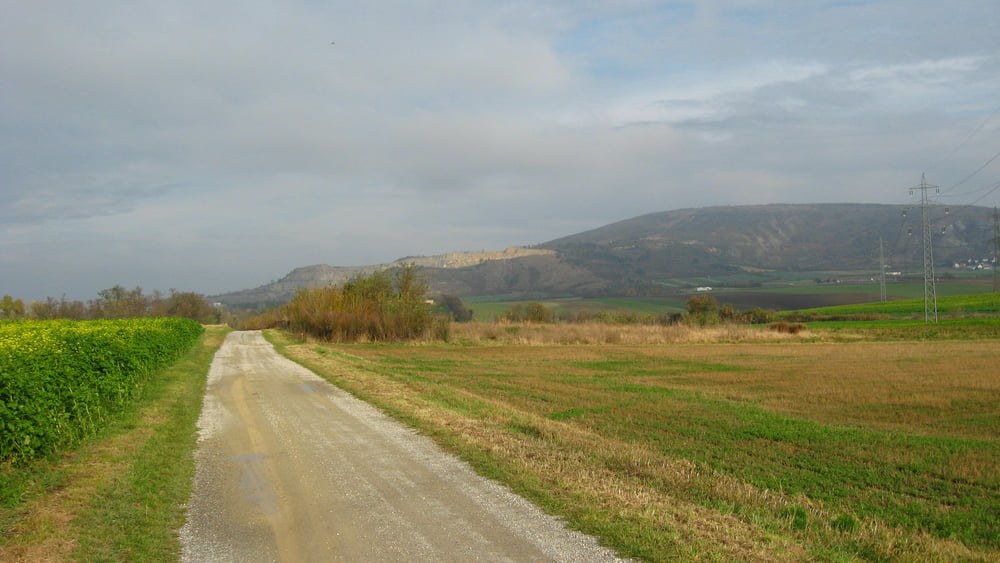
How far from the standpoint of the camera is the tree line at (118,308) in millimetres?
46844

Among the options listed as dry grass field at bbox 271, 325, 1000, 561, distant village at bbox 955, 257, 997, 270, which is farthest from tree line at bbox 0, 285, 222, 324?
distant village at bbox 955, 257, 997, 270

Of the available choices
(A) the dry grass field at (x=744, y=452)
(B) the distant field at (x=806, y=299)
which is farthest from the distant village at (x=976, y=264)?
(A) the dry grass field at (x=744, y=452)

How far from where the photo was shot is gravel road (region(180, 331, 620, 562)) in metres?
5.73

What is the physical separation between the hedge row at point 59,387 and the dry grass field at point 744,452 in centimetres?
526

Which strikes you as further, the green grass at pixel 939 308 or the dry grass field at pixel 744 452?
the green grass at pixel 939 308

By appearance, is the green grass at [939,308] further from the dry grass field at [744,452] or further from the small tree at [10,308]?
→ the small tree at [10,308]

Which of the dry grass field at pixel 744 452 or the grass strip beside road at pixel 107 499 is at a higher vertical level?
the grass strip beside road at pixel 107 499

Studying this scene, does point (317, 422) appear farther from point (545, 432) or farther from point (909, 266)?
point (909, 266)

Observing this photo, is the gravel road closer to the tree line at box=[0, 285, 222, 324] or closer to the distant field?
the tree line at box=[0, 285, 222, 324]

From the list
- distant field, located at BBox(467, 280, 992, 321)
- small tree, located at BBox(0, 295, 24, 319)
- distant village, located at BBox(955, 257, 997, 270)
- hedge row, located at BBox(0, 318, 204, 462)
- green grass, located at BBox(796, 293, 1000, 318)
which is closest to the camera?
hedge row, located at BBox(0, 318, 204, 462)

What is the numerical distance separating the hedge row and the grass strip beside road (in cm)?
30

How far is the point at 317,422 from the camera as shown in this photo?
12.5 m

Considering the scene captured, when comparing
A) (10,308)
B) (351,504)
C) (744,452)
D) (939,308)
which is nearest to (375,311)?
(10,308)

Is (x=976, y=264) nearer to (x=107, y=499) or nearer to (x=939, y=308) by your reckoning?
(x=939, y=308)
